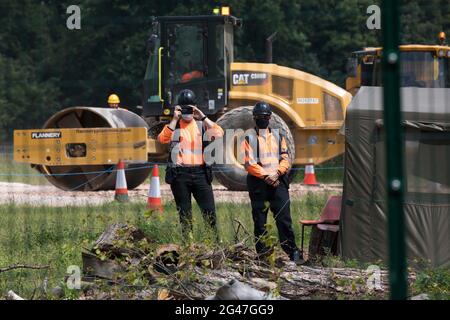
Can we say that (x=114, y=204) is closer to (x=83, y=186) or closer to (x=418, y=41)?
(x=83, y=186)

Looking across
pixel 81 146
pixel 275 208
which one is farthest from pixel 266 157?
pixel 81 146

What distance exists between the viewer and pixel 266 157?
1065 cm

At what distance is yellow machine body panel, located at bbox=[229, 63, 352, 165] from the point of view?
1988 centimetres

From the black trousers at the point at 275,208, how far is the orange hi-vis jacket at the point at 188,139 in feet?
2.08

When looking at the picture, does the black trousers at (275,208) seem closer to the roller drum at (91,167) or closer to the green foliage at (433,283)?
the green foliage at (433,283)

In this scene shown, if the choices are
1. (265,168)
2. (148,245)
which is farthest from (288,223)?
(148,245)

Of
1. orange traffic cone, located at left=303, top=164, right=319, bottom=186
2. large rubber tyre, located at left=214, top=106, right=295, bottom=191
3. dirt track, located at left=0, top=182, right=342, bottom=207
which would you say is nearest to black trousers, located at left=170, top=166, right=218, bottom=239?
dirt track, located at left=0, top=182, right=342, bottom=207

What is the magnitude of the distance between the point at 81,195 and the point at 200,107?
108 inches

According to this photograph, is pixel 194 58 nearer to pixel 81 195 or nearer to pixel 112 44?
pixel 81 195

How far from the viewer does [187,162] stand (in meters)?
10.9

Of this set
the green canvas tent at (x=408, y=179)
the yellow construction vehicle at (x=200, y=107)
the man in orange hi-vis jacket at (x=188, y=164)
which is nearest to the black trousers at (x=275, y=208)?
the man in orange hi-vis jacket at (x=188, y=164)

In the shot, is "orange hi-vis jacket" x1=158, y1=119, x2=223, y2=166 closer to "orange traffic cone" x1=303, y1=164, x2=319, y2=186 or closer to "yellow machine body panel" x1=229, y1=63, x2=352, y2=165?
"yellow machine body panel" x1=229, y1=63, x2=352, y2=165

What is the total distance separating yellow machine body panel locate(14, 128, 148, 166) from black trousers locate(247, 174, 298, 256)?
7.97 metres

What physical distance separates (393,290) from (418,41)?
27.8 metres
